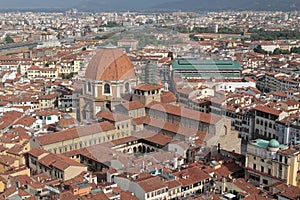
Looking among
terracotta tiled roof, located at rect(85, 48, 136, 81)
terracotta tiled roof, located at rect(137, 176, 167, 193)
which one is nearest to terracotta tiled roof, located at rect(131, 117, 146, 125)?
terracotta tiled roof, located at rect(85, 48, 136, 81)

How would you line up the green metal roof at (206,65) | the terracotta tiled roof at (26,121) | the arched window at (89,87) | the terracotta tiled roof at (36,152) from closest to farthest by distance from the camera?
the terracotta tiled roof at (36,152)
the terracotta tiled roof at (26,121)
the arched window at (89,87)
the green metal roof at (206,65)

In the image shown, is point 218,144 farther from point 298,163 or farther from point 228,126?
point 298,163

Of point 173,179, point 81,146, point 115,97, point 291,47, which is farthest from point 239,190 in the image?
point 291,47

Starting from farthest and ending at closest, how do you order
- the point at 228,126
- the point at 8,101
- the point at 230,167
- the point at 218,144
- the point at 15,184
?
1. the point at 8,101
2. the point at 228,126
3. the point at 218,144
4. the point at 230,167
5. the point at 15,184

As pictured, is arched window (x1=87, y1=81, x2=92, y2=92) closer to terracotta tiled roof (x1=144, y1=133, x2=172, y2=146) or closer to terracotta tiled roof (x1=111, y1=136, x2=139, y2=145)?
terracotta tiled roof (x1=111, y1=136, x2=139, y2=145)

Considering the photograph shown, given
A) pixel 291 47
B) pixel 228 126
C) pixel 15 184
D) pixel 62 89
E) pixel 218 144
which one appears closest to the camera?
pixel 15 184

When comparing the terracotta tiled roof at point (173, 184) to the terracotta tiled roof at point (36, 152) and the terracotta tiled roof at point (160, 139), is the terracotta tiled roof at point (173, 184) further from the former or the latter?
the terracotta tiled roof at point (36, 152)

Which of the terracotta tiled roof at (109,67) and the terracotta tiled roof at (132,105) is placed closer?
the terracotta tiled roof at (132,105)

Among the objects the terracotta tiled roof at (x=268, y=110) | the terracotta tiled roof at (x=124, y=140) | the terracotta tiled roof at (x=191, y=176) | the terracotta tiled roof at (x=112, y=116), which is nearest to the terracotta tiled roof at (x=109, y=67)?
the terracotta tiled roof at (x=112, y=116)
